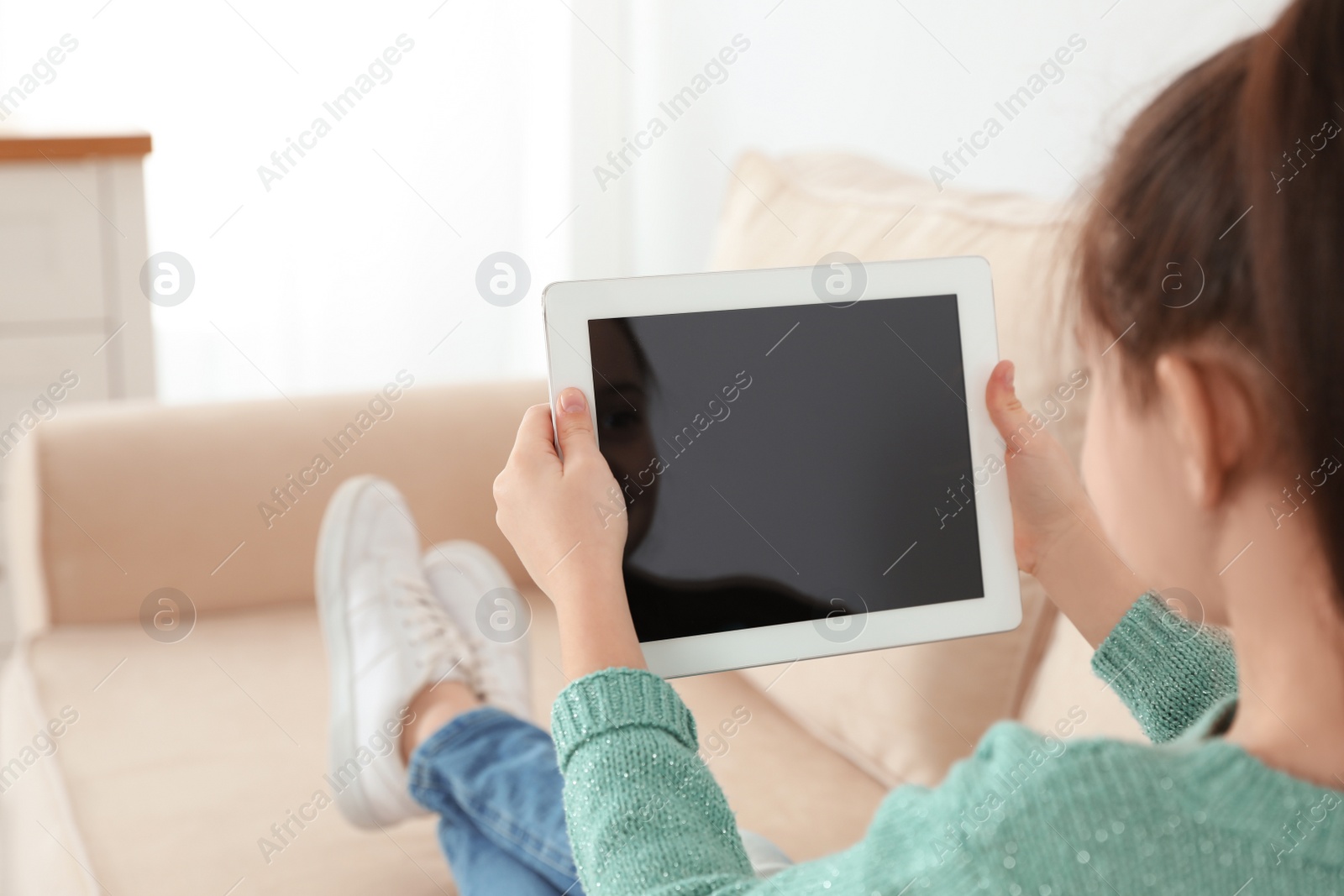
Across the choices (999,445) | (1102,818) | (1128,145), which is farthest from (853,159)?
(1102,818)

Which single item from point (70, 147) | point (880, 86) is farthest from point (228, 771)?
point (880, 86)

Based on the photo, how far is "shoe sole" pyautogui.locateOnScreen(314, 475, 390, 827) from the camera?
86 cm

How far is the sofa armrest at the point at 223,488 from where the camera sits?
3.78 ft

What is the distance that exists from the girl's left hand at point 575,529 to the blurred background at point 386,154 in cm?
107

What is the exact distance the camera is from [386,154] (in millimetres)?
2164

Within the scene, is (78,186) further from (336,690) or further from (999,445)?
(999,445)

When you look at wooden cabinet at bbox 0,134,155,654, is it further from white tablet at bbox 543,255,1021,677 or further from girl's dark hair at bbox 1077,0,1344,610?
girl's dark hair at bbox 1077,0,1344,610

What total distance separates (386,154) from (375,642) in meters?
1.43

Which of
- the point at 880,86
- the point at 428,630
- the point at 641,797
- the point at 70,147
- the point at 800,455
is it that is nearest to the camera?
the point at 641,797

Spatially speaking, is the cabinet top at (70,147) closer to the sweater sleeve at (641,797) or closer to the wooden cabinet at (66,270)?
the wooden cabinet at (66,270)

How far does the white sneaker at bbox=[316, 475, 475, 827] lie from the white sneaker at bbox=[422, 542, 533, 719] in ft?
0.07

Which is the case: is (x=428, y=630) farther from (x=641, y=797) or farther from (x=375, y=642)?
(x=641, y=797)

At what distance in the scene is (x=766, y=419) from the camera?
65 centimetres

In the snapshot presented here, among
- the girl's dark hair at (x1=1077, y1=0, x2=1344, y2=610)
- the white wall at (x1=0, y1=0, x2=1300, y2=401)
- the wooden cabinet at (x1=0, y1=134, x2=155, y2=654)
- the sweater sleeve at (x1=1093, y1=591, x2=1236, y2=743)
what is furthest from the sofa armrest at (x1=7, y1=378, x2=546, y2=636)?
the girl's dark hair at (x1=1077, y1=0, x2=1344, y2=610)
